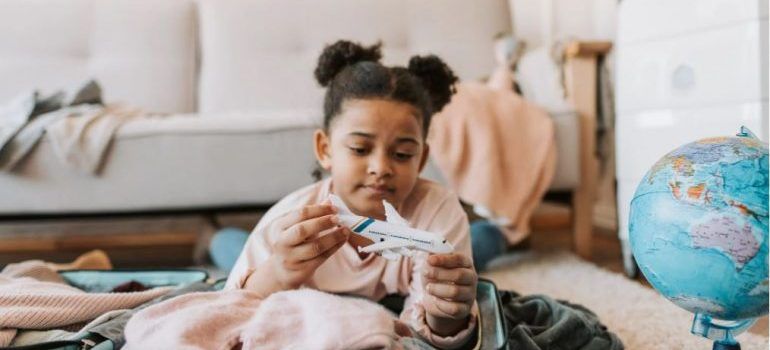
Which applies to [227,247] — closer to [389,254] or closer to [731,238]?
[389,254]

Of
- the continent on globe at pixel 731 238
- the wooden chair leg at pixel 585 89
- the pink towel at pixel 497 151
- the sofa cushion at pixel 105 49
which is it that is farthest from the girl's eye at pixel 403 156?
the sofa cushion at pixel 105 49

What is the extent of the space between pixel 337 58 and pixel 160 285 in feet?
1.70

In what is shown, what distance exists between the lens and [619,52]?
132cm

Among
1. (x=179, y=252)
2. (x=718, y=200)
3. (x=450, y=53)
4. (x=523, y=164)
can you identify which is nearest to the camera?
(x=718, y=200)

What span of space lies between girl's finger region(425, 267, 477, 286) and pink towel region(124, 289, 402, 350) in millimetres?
69

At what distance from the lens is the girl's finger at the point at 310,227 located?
69cm

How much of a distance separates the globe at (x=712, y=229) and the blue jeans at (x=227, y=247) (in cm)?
99

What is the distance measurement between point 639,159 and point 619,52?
0.25 m

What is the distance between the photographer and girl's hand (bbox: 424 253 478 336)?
25.8 inches

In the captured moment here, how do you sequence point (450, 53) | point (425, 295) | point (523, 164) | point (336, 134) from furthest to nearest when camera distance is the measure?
1. point (450, 53)
2. point (523, 164)
3. point (336, 134)
4. point (425, 295)

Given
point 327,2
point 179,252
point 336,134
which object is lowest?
point 179,252

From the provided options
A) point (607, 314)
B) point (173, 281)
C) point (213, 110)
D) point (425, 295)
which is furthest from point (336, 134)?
point (213, 110)

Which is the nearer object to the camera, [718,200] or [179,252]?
[718,200]

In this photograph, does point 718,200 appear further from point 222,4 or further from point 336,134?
point 222,4
